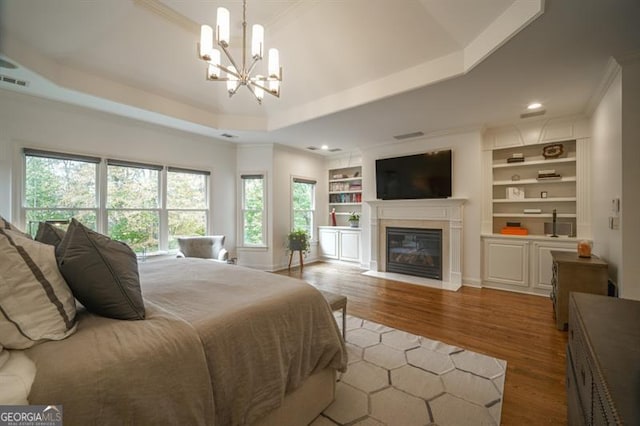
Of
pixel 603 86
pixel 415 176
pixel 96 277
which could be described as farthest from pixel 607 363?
pixel 415 176

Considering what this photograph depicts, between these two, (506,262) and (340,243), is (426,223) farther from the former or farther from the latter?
(340,243)

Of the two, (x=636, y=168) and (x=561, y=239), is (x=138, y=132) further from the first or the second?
(x=561, y=239)

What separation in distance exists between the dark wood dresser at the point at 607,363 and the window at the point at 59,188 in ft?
15.5

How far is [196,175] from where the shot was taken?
188 inches

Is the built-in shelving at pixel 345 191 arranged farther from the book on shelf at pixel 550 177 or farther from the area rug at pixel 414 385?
the area rug at pixel 414 385

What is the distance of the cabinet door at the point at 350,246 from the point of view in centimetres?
576

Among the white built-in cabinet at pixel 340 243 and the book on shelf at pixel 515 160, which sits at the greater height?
the book on shelf at pixel 515 160

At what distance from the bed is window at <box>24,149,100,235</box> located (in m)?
2.77

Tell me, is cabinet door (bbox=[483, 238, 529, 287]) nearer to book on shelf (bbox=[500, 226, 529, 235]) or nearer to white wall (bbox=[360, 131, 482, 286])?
white wall (bbox=[360, 131, 482, 286])

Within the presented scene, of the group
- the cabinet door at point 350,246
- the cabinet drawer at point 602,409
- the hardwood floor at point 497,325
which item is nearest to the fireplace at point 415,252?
the hardwood floor at point 497,325

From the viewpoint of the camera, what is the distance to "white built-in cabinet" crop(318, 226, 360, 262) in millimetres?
5785

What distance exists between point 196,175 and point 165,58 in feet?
6.70

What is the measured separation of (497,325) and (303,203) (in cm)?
426

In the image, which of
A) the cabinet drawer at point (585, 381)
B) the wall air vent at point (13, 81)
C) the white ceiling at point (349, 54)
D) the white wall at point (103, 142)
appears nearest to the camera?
the cabinet drawer at point (585, 381)
